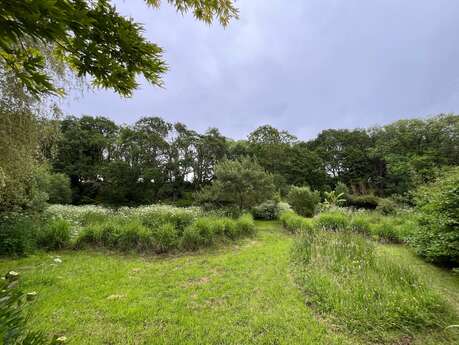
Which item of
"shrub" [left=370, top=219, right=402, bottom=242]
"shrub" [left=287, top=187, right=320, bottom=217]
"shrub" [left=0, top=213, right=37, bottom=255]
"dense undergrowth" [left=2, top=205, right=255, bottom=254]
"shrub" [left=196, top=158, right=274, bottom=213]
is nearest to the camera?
"shrub" [left=0, top=213, right=37, bottom=255]

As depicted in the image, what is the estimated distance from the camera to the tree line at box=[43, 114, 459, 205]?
2255 cm

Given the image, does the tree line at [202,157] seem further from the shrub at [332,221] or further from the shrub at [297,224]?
the shrub at [332,221]

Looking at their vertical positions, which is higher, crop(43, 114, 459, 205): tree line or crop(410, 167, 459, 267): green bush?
crop(43, 114, 459, 205): tree line

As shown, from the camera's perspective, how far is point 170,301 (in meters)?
3.25

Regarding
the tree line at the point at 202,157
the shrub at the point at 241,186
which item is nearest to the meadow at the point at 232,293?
the shrub at the point at 241,186

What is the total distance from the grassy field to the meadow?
14mm

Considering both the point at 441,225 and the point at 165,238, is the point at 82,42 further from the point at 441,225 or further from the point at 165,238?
the point at 441,225

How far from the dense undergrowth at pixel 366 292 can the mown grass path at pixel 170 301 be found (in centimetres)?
34

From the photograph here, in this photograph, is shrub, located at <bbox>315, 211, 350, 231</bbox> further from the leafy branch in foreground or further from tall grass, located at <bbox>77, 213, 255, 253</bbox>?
the leafy branch in foreground

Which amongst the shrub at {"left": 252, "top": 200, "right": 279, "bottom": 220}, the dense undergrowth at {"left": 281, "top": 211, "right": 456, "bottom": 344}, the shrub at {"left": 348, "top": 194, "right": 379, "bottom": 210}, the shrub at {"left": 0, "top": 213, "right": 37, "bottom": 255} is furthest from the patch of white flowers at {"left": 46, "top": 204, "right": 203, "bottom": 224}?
the shrub at {"left": 348, "top": 194, "right": 379, "bottom": 210}

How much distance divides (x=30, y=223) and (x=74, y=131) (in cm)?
2391

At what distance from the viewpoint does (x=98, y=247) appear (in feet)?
19.8

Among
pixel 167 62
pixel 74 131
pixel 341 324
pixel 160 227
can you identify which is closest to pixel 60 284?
pixel 160 227

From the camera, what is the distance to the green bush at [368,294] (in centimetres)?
263
